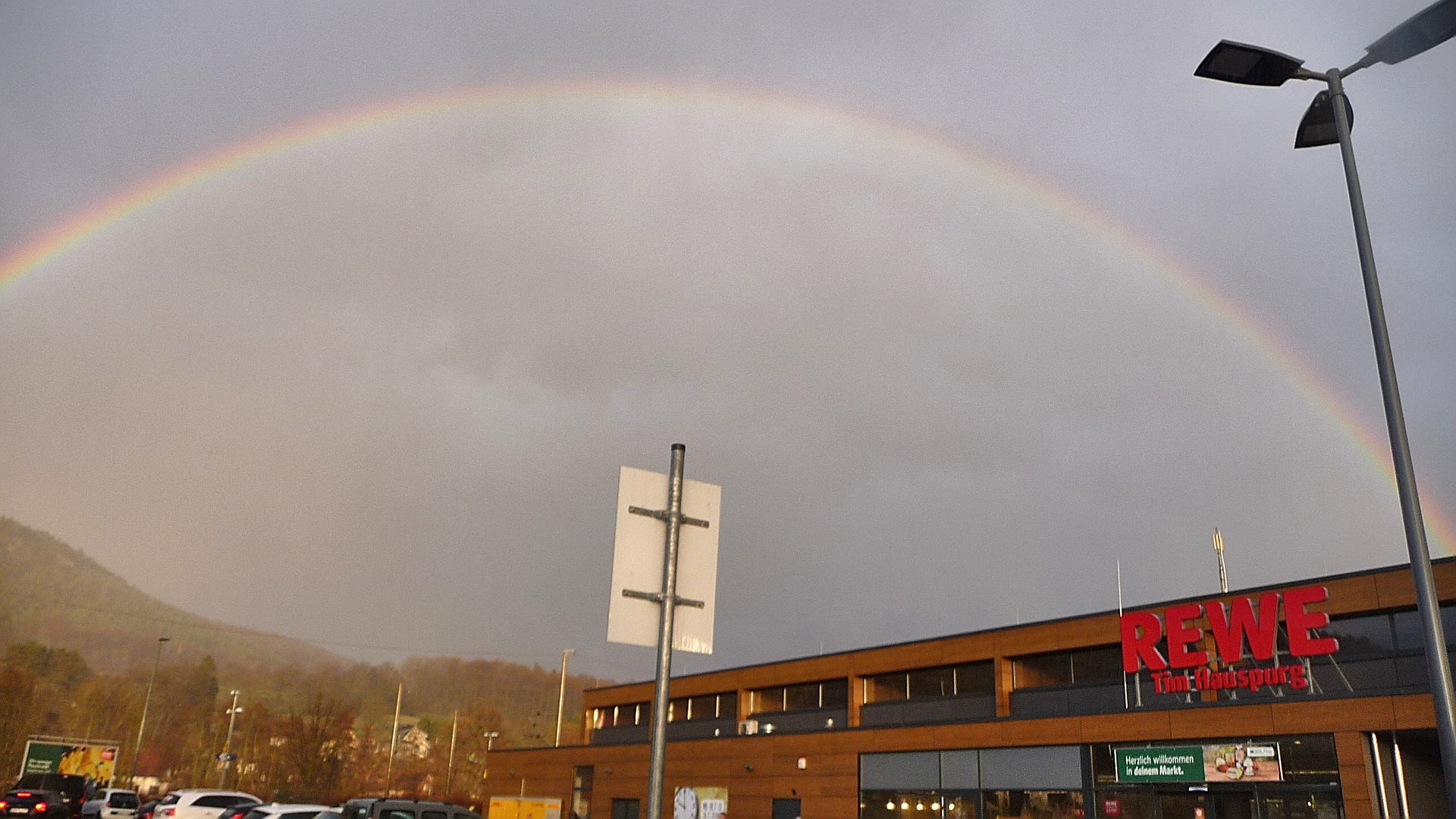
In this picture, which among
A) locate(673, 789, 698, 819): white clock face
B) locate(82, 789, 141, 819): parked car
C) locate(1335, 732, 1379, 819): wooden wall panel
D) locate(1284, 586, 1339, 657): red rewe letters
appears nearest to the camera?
locate(673, 789, 698, 819): white clock face

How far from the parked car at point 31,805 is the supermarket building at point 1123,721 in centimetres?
2146

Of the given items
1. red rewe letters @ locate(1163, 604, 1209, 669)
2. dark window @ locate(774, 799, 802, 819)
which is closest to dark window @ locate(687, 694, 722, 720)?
dark window @ locate(774, 799, 802, 819)

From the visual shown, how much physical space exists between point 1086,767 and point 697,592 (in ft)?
87.8

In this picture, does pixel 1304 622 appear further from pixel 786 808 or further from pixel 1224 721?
pixel 786 808

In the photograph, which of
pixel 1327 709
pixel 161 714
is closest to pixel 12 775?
pixel 161 714

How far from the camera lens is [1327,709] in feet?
81.0

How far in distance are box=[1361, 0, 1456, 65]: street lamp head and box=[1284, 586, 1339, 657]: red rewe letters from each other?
19139mm

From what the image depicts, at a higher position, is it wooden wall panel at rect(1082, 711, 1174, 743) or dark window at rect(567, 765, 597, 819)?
wooden wall panel at rect(1082, 711, 1174, 743)

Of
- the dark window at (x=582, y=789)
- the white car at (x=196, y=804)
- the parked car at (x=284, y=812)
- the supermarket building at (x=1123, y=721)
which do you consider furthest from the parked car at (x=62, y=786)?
the supermarket building at (x=1123, y=721)

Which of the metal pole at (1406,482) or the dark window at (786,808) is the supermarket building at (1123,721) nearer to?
the dark window at (786,808)

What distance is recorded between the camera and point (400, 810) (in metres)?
18.3

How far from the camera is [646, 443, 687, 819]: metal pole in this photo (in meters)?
6.29

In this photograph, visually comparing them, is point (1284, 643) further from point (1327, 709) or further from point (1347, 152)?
point (1347, 152)

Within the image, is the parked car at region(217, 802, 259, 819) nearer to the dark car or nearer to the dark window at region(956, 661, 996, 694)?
the dark car
